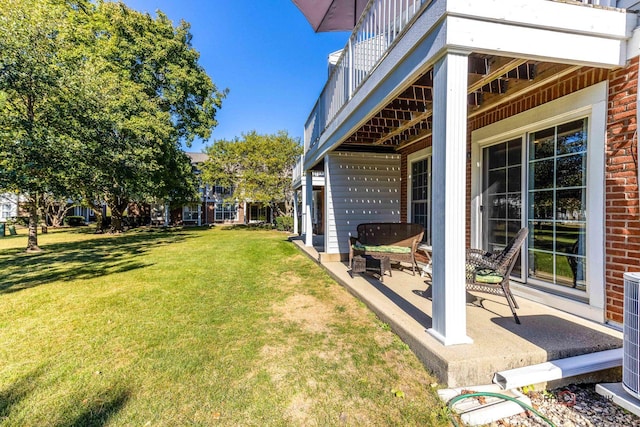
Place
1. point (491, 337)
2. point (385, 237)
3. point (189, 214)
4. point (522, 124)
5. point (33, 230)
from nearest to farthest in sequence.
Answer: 1. point (491, 337)
2. point (522, 124)
3. point (385, 237)
4. point (33, 230)
5. point (189, 214)

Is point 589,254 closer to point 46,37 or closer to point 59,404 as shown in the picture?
point 59,404

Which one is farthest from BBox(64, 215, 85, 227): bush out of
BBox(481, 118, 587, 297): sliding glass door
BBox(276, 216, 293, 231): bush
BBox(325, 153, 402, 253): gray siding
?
BBox(481, 118, 587, 297): sliding glass door

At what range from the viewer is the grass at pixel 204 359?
2041mm

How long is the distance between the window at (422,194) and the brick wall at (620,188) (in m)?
3.08

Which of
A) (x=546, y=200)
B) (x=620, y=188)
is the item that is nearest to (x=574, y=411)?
(x=620, y=188)

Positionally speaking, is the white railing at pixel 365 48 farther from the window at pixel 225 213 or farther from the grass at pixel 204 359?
the window at pixel 225 213

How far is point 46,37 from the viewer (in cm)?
923

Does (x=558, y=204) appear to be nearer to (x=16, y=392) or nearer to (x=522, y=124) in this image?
(x=522, y=124)

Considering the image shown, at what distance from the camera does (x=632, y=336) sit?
1758 mm

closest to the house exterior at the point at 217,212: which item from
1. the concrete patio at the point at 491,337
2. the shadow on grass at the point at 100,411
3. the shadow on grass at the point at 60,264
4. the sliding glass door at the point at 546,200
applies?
the shadow on grass at the point at 60,264

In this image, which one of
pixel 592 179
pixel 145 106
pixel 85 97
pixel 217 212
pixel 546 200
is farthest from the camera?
pixel 217 212

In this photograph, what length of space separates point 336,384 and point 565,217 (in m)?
3.20

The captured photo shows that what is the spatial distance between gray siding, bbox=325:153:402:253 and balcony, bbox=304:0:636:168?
1.87 meters

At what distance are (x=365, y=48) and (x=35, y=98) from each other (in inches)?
443
